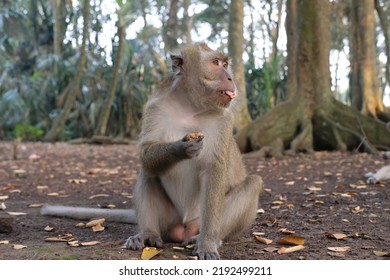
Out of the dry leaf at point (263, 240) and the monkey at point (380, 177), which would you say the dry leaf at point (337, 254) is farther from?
the monkey at point (380, 177)

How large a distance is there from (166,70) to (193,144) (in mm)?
1738

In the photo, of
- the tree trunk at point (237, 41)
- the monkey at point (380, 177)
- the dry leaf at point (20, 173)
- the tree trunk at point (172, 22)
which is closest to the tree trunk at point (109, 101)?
the tree trunk at point (237, 41)

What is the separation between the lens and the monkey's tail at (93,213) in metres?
4.08

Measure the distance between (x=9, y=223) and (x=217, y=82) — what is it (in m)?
1.68

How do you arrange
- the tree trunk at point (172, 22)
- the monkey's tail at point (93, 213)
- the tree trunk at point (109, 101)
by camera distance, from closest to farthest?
1. the monkey's tail at point (93, 213)
2. the tree trunk at point (109, 101)
3. the tree trunk at point (172, 22)

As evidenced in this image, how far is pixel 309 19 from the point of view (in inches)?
384

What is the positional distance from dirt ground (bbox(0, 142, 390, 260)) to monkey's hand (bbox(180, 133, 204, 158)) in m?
0.59

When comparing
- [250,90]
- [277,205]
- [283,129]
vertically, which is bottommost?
[277,205]

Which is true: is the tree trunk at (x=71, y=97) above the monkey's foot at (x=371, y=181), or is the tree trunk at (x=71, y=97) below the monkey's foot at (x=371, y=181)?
above

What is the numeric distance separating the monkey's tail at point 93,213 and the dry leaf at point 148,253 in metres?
0.95

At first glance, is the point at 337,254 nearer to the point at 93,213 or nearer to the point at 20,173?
the point at 93,213

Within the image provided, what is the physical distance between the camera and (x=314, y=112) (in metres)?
9.81
